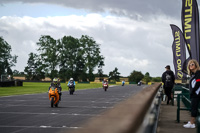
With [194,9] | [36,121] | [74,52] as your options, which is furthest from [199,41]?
[74,52]

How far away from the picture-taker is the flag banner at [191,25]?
16516mm

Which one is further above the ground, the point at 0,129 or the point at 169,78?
the point at 169,78

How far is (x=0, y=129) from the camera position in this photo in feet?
33.1

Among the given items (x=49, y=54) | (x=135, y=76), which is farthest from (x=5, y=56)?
(x=135, y=76)

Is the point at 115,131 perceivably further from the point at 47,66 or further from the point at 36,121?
the point at 47,66

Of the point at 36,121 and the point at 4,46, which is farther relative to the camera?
the point at 4,46

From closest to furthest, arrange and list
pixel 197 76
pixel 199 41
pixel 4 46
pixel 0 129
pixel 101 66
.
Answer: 1. pixel 197 76
2. pixel 0 129
3. pixel 199 41
4. pixel 4 46
5. pixel 101 66

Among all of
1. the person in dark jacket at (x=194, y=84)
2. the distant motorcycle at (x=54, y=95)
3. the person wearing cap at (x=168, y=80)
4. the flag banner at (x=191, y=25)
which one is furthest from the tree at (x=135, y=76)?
the person in dark jacket at (x=194, y=84)

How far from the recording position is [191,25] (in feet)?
55.0

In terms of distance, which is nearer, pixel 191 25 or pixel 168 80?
pixel 191 25

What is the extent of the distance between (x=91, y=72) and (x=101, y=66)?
104ft

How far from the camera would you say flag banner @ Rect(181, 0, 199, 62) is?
16.5 meters

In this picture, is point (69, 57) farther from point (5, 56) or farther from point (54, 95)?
point (54, 95)

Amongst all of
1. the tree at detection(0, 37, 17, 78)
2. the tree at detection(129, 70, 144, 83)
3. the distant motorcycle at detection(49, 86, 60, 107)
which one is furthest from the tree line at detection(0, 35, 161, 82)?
the distant motorcycle at detection(49, 86, 60, 107)
